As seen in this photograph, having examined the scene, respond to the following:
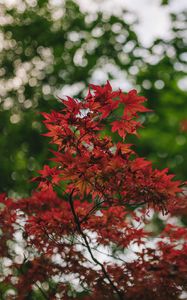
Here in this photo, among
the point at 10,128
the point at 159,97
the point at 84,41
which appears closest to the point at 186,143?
the point at 159,97

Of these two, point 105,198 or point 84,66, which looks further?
point 84,66

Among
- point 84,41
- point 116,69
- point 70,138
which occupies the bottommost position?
point 70,138

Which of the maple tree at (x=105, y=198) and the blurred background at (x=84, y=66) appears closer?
the maple tree at (x=105, y=198)

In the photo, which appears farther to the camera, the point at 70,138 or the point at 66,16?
the point at 66,16

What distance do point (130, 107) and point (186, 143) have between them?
17.5ft

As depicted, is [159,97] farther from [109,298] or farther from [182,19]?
[109,298]

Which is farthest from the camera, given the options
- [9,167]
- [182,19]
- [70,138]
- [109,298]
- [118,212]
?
[182,19]

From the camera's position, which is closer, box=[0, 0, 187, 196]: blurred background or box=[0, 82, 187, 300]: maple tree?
box=[0, 82, 187, 300]: maple tree

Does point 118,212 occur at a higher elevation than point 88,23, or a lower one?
lower

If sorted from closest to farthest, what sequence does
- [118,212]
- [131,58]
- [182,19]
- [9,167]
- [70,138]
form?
1. [70,138]
2. [118,212]
3. [9,167]
4. [182,19]
5. [131,58]

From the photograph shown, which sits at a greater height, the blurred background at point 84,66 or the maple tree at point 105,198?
the blurred background at point 84,66

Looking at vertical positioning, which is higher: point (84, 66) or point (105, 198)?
point (84, 66)

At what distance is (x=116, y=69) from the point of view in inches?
301

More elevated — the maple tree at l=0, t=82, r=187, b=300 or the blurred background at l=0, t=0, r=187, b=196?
the blurred background at l=0, t=0, r=187, b=196
